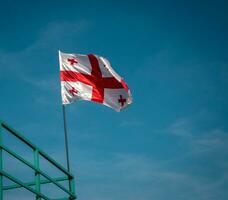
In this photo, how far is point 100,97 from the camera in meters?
13.1

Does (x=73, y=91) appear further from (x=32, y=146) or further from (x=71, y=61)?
(x=32, y=146)

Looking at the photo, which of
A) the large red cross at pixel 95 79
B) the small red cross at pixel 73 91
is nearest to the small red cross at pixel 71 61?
the large red cross at pixel 95 79

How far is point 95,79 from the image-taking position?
13523 mm

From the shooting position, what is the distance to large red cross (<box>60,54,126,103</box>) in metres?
13.0

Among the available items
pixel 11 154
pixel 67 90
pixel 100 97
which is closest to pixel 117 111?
pixel 100 97

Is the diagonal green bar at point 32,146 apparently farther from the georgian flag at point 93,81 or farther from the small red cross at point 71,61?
the small red cross at point 71,61

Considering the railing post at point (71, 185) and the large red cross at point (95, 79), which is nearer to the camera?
the railing post at point (71, 185)

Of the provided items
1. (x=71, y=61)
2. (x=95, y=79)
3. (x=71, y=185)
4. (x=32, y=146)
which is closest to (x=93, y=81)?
(x=95, y=79)

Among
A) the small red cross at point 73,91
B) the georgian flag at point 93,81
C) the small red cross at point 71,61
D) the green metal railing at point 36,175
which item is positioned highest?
the small red cross at point 71,61

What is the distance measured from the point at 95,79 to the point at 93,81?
117 millimetres

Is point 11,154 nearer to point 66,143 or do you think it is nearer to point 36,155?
point 36,155

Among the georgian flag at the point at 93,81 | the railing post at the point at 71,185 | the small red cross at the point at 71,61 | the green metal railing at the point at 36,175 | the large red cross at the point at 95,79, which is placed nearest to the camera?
the green metal railing at the point at 36,175

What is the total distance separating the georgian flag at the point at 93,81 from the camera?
12.8 metres

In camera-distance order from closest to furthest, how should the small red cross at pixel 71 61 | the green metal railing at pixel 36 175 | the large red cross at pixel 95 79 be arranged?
the green metal railing at pixel 36 175, the large red cross at pixel 95 79, the small red cross at pixel 71 61
